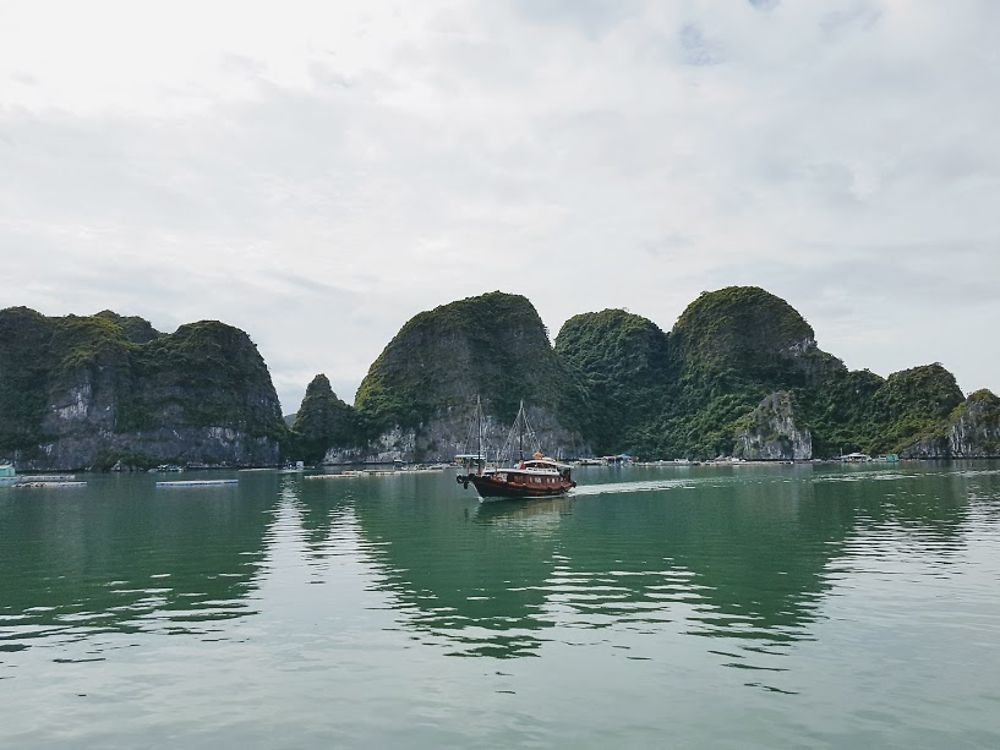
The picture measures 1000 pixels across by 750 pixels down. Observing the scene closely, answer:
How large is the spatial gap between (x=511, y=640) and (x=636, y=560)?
13965mm

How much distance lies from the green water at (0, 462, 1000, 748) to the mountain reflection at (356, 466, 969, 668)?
175 mm

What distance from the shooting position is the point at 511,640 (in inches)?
733

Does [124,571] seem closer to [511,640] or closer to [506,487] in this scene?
[511,640]

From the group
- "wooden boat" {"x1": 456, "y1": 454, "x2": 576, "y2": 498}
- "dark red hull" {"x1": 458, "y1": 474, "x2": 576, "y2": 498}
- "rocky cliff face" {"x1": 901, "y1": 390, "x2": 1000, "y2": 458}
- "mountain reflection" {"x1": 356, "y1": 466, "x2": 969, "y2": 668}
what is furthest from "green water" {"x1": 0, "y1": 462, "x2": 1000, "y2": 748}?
"rocky cliff face" {"x1": 901, "y1": 390, "x2": 1000, "y2": 458}

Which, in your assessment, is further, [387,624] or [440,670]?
[387,624]

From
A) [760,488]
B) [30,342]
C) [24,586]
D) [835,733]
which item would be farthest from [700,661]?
A: [30,342]

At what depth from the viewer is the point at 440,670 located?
53.2ft

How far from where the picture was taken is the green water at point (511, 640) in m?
13.1

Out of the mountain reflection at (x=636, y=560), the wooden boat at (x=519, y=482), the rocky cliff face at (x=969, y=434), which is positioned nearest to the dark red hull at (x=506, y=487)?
the wooden boat at (x=519, y=482)

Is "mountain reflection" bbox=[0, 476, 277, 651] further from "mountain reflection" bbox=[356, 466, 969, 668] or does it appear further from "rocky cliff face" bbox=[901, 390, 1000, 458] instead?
"rocky cliff face" bbox=[901, 390, 1000, 458]

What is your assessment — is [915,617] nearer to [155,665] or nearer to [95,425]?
[155,665]

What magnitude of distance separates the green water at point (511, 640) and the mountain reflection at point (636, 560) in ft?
0.57

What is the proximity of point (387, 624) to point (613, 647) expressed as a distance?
21.3ft

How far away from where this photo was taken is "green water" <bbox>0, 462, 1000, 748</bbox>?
13.1 metres
